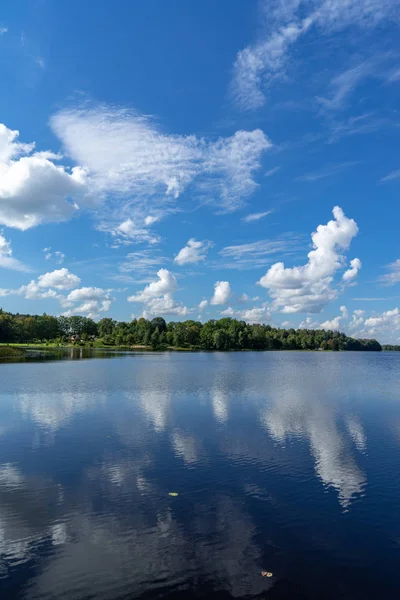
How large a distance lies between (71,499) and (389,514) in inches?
471

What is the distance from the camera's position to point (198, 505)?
15.9 metres

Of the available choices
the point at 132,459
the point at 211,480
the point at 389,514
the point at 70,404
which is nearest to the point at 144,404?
the point at 70,404

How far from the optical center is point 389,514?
1566 centimetres

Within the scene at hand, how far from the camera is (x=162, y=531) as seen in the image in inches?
541

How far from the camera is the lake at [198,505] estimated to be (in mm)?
11195

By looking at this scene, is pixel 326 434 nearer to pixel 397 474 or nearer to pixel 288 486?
pixel 397 474

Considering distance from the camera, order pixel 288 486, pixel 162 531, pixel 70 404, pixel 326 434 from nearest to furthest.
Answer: pixel 162 531 < pixel 288 486 < pixel 326 434 < pixel 70 404

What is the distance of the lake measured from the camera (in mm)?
11195

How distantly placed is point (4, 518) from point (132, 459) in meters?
7.94

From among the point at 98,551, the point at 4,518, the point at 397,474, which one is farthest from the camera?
the point at 397,474

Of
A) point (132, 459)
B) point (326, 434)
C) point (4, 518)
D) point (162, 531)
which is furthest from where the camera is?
point (326, 434)

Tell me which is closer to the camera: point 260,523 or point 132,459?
point 260,523

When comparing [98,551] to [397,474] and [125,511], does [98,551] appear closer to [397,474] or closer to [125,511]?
[125,511]

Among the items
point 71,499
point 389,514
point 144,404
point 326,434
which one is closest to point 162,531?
point 71,499
